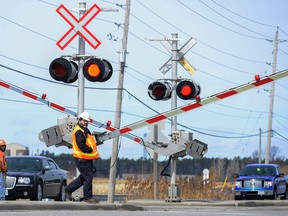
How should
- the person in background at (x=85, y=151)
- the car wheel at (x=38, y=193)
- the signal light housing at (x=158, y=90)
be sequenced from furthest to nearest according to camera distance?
1. the car wheel at (x=38, y=193)
2. the signal light housing at (x=158, y=90)
3. the person in background at (x=85, y=151)

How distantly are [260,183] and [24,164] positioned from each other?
12338mm

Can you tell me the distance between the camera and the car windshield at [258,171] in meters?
38.8

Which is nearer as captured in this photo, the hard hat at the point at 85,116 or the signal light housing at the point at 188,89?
the hard hat at the point at 85,116

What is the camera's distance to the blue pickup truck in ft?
124

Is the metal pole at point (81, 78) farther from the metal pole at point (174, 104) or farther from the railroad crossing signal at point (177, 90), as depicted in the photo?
the metal pole at point (174, 104)

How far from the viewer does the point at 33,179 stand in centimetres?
2797

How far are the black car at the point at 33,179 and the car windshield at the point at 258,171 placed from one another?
430 inches

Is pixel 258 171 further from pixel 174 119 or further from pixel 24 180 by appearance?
pixel 24 180

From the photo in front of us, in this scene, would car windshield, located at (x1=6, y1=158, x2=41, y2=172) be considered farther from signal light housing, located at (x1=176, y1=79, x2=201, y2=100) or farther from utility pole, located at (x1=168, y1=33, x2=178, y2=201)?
signal light housing, located at (x1=176, y1=79, x2=201, y2=100)

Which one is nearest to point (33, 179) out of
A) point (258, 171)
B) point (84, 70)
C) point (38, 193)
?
point (38, 193)

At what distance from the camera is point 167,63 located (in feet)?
98.4

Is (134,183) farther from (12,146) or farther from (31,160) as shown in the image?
(12,146)

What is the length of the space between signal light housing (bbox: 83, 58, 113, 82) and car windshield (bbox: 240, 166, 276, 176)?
1996 cm

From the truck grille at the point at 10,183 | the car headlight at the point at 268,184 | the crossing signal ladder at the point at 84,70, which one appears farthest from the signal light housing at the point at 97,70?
the car headlight at the point at 268,184
